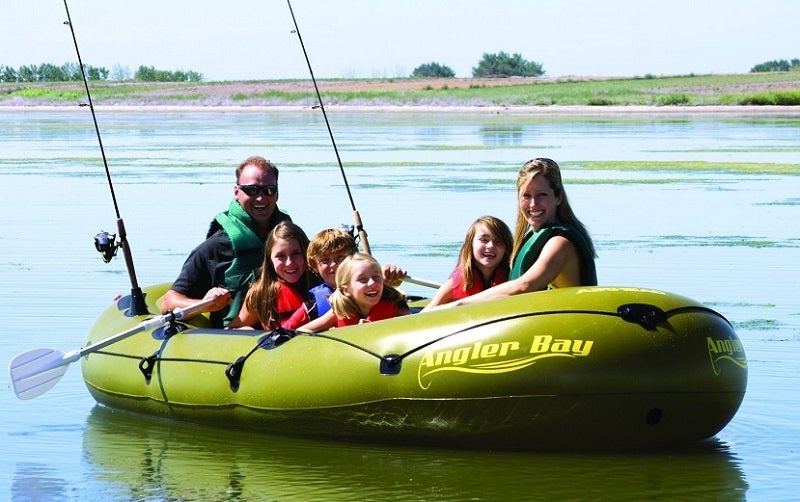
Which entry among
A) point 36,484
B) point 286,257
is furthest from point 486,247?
point 36,484

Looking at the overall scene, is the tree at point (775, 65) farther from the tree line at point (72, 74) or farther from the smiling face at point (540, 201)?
the smiling face at point (540, 201)

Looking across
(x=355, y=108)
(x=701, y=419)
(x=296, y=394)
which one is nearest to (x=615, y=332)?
(x=701, y=419)

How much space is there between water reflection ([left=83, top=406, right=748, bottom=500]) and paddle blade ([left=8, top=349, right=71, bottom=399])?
78 cm

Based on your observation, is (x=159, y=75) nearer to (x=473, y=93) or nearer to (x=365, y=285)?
(x=473, y=93)

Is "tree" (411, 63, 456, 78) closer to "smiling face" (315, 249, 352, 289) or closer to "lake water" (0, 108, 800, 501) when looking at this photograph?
"lake water" (0, 108, 800, 501)

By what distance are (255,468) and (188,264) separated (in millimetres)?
1569

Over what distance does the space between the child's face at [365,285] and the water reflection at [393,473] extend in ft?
2.27

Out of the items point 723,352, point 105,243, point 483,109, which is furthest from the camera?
point 483,109

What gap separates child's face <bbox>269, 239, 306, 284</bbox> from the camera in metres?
7.64

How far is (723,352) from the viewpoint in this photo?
6.62 metres

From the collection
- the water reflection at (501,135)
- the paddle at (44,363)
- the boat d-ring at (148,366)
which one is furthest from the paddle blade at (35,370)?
the water reflection at (501,135)

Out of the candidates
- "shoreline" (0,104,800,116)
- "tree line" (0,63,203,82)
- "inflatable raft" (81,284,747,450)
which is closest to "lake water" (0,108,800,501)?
"inflatable raft" (81,284,747,450)

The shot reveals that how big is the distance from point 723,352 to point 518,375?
0.92 meters

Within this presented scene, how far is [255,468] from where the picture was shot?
704 cm
